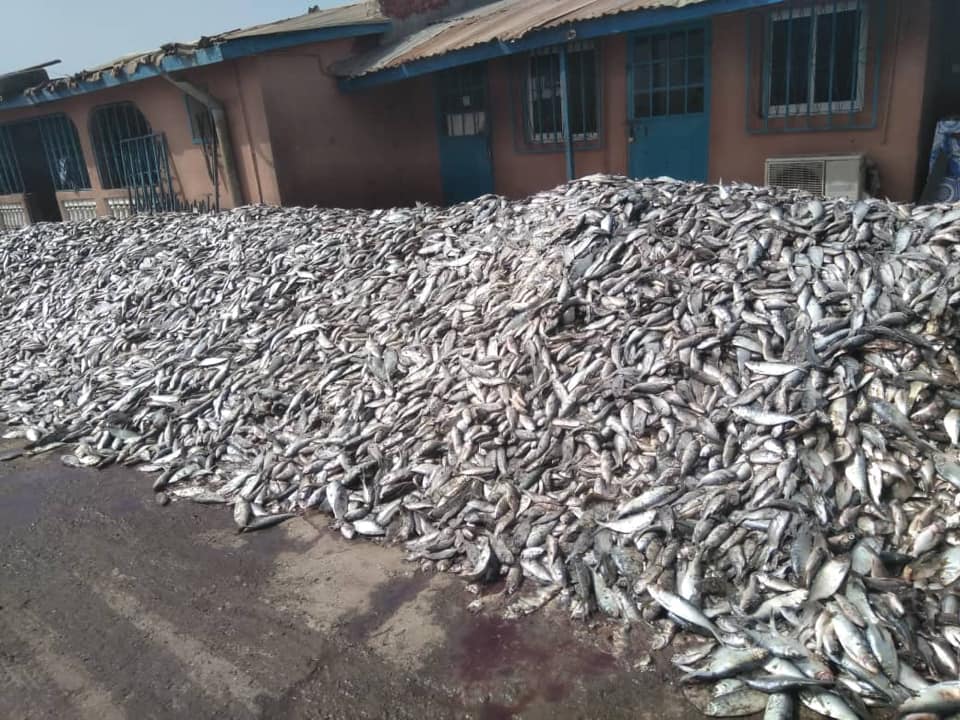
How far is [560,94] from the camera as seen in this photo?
432 inches

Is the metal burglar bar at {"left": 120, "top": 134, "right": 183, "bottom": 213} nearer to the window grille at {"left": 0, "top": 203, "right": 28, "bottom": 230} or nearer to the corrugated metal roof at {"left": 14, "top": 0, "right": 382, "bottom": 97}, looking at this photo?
the corrugated metal roof at {"left": 14, "top": 0, "right": 382, "bottom": 97}

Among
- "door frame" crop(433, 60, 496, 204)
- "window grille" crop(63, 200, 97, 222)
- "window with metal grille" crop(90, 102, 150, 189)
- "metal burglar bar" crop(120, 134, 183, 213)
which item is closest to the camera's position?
"door frame" crop(433, 60, 496, 204)

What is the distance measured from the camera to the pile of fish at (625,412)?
11.5ft

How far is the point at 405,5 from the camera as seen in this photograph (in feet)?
44.8

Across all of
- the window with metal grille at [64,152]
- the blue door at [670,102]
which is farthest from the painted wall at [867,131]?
the window with metal grille at [64,152]

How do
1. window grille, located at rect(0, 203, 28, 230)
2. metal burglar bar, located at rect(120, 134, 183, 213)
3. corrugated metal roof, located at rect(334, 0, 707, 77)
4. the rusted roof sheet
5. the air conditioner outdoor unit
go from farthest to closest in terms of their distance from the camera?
window grille, located at rect(0, 203, 28, 230) < metal burglar bar, located at rect(120, 134, 183, 213) < the rusted roof sheet < corrugated metal roof, located at rect(334, 0, 707, 77) < the air conditioner outdoor unit

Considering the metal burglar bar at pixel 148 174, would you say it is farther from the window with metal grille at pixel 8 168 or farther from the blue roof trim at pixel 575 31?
the window with metal grille at pixel 8 168

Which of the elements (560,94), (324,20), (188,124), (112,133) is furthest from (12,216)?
(560,94)

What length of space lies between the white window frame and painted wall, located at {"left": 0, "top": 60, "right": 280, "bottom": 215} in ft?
25.1

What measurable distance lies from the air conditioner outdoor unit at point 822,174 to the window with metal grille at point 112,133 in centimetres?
1240

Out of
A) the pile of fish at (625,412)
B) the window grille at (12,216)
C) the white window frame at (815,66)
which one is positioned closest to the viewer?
the pile of fish at (625,412)

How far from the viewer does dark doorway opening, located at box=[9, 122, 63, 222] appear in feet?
61.3

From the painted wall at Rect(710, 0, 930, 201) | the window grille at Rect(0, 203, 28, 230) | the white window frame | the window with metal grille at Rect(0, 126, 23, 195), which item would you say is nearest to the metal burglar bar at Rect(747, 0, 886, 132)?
the white window frame

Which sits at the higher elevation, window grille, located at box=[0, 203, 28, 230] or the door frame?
the door frame
